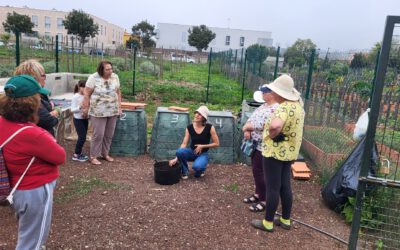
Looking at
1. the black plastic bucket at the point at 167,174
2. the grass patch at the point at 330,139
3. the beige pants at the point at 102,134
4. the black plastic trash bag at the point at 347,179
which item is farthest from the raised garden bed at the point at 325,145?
the beige pants at the point at 102,134

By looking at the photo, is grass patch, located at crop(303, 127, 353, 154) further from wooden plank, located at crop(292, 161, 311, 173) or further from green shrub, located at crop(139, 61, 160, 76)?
green shrub, located at crop(139, 61, 160, 76)

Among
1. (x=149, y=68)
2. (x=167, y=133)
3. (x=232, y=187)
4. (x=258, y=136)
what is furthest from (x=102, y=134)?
(x=149, y=68)

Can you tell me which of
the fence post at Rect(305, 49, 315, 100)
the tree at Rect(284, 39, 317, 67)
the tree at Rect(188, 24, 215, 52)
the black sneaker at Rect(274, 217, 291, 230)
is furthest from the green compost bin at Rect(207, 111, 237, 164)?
the tree at Rect(188, 24, 215, 52)

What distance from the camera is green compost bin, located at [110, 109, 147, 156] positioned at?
630 centimetres

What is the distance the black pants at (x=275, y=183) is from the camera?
364 cm

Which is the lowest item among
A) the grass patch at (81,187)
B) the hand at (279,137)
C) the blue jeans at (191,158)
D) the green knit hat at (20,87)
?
the grass patch at (81,187)

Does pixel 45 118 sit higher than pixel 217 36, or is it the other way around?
pixel 217 36

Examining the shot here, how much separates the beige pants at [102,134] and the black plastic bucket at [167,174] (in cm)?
120

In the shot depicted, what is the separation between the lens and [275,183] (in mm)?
3688

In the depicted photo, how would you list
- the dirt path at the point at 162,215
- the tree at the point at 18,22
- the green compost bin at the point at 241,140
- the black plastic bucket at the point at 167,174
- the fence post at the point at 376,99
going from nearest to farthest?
the fence post at the point at 376,99 → the dirt path at the point at 162,215 → the black plastic bucket at the point at 167,174 → the green compost bin at the point at 241,140 → the tree at the point at 18,22

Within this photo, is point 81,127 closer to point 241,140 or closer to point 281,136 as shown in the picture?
point 241,140

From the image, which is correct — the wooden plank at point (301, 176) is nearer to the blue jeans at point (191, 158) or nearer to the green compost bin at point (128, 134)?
the blue jeans at point (191, 158)

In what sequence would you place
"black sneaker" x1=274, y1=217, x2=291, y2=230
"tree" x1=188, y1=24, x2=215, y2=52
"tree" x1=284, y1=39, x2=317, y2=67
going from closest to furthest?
1. "black sneaker" x1=274, y1=217, x2=291, y2=230
2. "tree" x1=284, y1=39, x2=317, y2=67
3. "tree" x1=188, y1=24, x2=215, y2=52

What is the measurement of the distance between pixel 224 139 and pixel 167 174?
1.60 m
